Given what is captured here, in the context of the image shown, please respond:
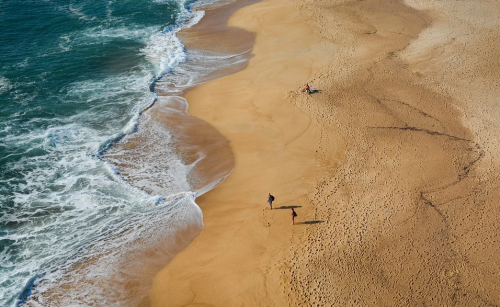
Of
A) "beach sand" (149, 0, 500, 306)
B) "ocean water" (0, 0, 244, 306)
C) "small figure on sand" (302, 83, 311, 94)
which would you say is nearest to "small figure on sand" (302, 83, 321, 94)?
"small figure on sand" (302, 83, 311, 94)

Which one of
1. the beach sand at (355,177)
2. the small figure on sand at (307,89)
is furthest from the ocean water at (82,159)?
the small figure on sand at (307,89)

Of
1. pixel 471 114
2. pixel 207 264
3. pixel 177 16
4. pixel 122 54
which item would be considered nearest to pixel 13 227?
pixel 207 264

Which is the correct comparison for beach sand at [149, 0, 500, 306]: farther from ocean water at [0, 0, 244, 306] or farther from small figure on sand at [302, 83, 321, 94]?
ocean water at [0, 0, 244, 306]

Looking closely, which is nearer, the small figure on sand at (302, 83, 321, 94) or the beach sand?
the beach sand

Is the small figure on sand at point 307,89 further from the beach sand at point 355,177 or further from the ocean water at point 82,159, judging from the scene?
the ocean water at point 82,159

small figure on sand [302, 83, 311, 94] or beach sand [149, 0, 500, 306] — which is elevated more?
small figure on sand [302, 83, 311, 94]

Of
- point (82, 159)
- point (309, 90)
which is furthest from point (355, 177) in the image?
point (82, 159)

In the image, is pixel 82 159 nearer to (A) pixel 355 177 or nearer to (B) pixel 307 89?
(B) pixel 307 89
